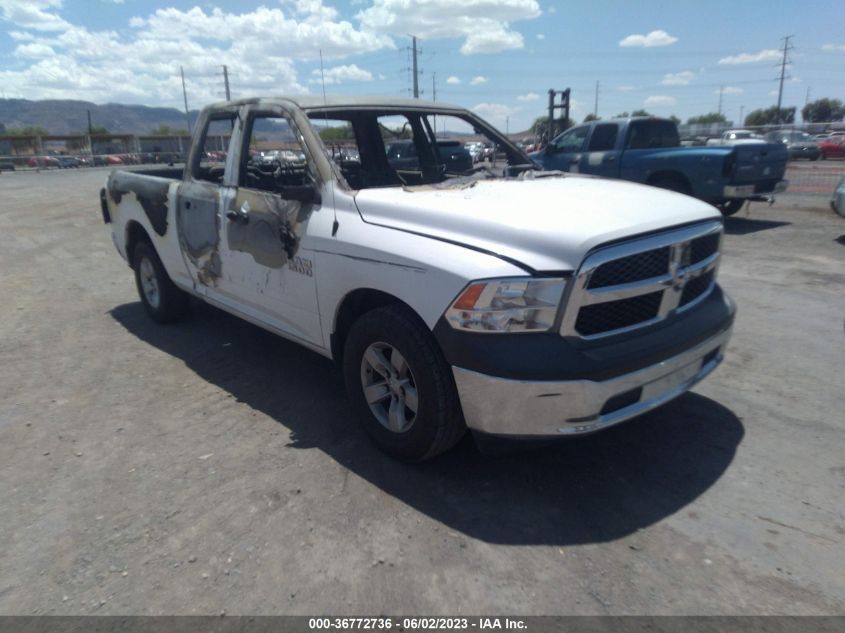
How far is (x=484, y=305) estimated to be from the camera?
269cm

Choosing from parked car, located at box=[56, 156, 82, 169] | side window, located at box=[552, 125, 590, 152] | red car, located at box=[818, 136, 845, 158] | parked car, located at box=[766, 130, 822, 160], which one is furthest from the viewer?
parked car, located at box=[56, 156, 82, 169]

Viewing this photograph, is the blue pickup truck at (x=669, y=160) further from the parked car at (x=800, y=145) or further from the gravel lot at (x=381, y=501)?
the parked car at (x=800, y=145)

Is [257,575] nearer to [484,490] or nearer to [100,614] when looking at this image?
[100,614]

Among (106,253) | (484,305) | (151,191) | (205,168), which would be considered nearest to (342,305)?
(484,305)

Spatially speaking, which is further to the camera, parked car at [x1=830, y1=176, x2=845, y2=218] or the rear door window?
the rear door window

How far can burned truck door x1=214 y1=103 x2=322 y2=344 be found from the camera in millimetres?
3684

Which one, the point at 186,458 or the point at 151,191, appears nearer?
the point at 186,458

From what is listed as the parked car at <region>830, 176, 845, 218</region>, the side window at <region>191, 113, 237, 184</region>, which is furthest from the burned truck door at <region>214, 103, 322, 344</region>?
the parked car at <region>830, 176, 845, 218</region>

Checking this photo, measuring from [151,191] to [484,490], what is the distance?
402 cm

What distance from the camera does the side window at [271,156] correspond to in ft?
13.3

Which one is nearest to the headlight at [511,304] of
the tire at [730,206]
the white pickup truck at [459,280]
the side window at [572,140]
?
the white pickup truck at [459,280]

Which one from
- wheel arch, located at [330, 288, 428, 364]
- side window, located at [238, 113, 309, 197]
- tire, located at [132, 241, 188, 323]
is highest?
side window, located at [238, 113, 309, 197]

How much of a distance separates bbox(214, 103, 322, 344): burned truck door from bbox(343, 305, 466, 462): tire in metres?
0.49

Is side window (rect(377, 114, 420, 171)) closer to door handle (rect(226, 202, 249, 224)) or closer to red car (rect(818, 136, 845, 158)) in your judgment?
door handle (rect(226, 202, 249, 224))
